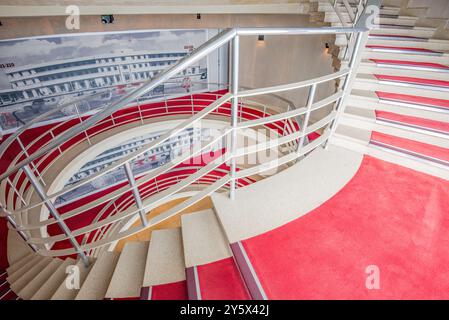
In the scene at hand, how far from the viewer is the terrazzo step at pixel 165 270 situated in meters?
1.21

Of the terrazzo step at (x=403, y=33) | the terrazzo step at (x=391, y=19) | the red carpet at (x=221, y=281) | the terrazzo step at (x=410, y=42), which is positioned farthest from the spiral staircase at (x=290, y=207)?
the terrazzo step at (x=391, y=19)

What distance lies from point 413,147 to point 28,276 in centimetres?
345

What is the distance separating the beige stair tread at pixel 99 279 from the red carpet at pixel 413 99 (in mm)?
2676

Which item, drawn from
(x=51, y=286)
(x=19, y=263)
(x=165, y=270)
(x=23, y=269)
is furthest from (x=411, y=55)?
(x=19, y=263)

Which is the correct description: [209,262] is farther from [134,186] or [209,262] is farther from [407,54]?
[407,54]

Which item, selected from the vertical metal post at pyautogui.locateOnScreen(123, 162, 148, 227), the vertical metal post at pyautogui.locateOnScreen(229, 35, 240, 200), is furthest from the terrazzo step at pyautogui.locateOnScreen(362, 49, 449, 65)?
the vertical metal post at pyautogui.locateOnScreen(123, 162, 148, 227)

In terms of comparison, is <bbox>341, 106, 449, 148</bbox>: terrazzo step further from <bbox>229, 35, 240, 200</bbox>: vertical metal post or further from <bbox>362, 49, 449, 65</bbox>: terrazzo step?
<bbox>229, 35, 240, 200</bbox>: vertical metal post

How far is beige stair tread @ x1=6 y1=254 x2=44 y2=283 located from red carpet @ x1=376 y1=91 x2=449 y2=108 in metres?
3.60

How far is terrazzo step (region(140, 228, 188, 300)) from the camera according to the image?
1.21m

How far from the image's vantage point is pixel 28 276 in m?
1.95

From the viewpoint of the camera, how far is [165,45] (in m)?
5.49
